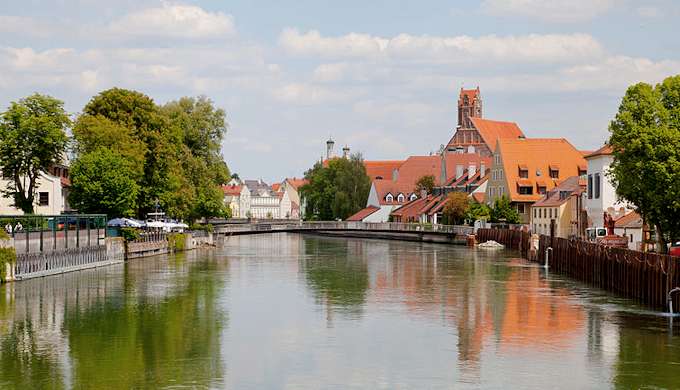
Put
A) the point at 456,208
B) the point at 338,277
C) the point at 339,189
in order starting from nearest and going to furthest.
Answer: the point at 338,277 < the point at 456,208 < the point at 339,189

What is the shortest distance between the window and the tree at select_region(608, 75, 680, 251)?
55.0 m

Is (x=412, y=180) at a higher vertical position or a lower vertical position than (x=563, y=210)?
higher

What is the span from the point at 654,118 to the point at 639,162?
11.3 ft

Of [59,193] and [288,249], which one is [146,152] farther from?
[288,249]

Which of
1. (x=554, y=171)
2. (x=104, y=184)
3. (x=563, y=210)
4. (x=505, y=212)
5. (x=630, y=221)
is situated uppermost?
(x=554, y=171)

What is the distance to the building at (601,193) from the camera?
8838cm

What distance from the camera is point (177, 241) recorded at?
10175 cm

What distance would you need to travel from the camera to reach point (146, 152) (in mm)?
89188

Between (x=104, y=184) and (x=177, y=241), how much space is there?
20.8m

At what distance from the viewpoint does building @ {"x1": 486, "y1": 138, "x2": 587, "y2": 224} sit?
127 meters

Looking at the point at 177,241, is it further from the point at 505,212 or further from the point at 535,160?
the point at 535,160

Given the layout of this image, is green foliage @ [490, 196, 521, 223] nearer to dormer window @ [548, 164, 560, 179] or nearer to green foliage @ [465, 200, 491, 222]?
green foliage @ [465, 200, 491, 222]

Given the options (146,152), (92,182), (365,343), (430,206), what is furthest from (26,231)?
(430,206)

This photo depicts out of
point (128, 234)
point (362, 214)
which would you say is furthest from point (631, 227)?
point (362, 214)
